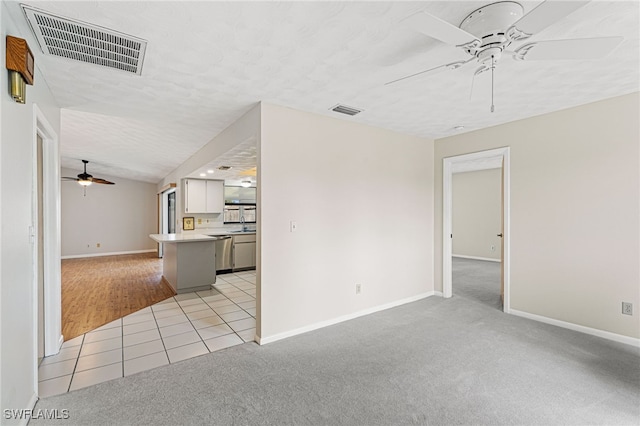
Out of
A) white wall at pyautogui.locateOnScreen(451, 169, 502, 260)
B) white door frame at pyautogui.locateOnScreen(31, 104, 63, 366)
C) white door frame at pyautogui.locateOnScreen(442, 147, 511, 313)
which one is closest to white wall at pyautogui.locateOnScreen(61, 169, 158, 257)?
white door frame at pyautogui.locateOnScreen(31, 104, 63, 366)

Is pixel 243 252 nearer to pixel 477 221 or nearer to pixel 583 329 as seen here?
pixel 583 329

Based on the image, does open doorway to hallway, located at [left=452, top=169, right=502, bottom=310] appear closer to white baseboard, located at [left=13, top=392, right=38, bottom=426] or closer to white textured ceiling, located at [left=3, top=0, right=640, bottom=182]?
white textured ceiling, located at [left=3, top=0, right=640, bottom=182]

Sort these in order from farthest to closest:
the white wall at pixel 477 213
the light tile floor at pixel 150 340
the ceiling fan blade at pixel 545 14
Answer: the white wall at pixel 477 213 < the light tile floor at pixel 150 340 < the ceiling fan blade at pixel 545 14

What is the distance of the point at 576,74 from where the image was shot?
242cm

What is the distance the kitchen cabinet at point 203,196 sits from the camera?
6.25 m

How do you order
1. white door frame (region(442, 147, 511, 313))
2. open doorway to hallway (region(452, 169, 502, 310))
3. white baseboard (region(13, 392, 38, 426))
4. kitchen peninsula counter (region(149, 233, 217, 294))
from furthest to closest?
open doorway to hallway (region(452, 169, 502, 310)) < kitchen peninsula counter (region(149, 233, 217, 294)) < white door frame (region(442, 147, 511, 313)) < white baseboard (region(13, 392, 38, 426))

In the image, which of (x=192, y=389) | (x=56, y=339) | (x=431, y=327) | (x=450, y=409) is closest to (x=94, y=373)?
(x=56, y=339)

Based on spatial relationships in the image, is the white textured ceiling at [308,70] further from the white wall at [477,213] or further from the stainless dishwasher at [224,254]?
the white wall at [477,213]

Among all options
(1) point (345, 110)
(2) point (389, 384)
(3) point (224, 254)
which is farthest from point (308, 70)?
(3) point (224, 254)

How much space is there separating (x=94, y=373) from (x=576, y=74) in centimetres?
469

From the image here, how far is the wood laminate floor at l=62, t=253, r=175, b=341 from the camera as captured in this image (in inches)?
141

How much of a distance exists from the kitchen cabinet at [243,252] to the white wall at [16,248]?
13.9 ft

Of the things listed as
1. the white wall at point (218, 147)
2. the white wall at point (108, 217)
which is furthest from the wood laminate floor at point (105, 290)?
the white wall at point (218, 147)

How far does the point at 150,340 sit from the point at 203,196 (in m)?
3.94
